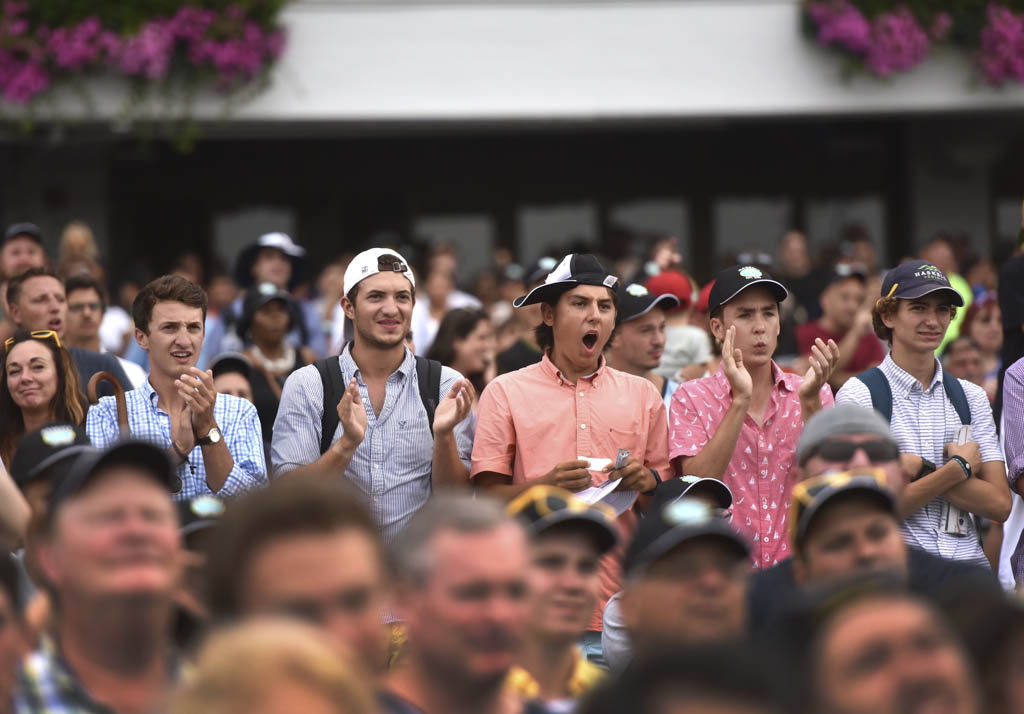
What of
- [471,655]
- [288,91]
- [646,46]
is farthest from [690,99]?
[471,655]

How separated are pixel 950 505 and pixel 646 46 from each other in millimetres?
8912

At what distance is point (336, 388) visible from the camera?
242 inches

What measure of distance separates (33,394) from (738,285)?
118 inches

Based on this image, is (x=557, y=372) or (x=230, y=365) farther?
(x=230, y=365)

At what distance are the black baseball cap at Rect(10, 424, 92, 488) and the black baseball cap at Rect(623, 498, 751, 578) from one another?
1551 mm

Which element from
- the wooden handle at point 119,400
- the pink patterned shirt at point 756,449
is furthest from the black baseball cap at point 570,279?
the wooden handle at point 119,400

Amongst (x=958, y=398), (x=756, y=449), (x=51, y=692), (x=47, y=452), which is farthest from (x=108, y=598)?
(x=958, y=398)

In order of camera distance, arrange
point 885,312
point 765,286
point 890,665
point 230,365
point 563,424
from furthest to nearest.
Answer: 1. point 230,365
2. point 885,312
3. point 765,286
4. point 563,424
5. point 890,665

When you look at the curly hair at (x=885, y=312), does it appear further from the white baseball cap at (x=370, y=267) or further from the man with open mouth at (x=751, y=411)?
the white baseball cap at (x=370, y=267)

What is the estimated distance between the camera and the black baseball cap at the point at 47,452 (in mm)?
4211

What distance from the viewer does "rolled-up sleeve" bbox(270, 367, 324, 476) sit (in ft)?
19.9

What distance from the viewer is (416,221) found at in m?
17.3

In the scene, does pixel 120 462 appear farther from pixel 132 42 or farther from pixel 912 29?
pixel 912 29

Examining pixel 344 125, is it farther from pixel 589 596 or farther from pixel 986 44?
pixel 589 596
